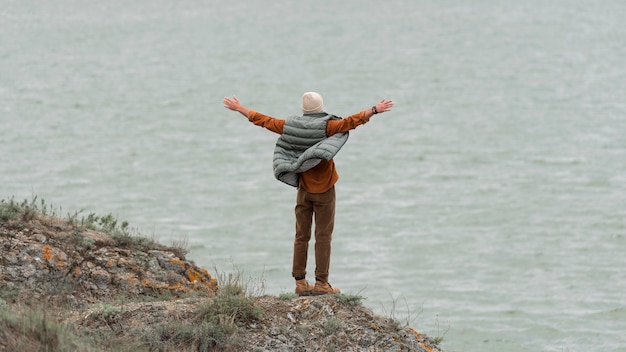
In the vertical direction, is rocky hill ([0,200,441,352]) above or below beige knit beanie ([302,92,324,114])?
below

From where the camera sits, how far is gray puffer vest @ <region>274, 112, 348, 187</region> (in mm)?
9641

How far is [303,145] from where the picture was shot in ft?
32.4

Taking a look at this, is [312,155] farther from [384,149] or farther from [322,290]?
[384,149]

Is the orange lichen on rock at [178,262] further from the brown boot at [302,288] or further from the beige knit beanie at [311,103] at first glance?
the beige knit beanie at [311,103]

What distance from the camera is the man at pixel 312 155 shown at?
9.67 metres

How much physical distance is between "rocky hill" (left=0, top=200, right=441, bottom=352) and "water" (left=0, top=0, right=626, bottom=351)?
7.13ft

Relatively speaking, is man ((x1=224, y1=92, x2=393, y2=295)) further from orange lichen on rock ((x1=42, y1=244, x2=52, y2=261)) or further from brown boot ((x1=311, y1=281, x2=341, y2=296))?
orange lichen on rock ((x1=42, y1=244, x2=52, y2=261))

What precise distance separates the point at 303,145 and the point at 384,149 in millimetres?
32512

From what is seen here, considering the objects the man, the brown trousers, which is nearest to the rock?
the brown trousers

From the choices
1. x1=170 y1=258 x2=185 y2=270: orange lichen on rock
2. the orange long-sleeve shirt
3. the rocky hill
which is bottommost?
the rocky hill

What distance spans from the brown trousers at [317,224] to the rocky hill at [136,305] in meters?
0.34

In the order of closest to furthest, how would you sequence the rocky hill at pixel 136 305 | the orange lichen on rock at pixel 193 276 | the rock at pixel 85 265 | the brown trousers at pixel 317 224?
Answer: the rocky hill at pixel 136 305, the brown trousers at pixel 317 224, the rock at pixel 85 265, the orange lichen on rock at pixel 193 276

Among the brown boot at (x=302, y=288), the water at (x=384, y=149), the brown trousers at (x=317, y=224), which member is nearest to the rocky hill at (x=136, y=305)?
the brown boot at (x=302, y=288)

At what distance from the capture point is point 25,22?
7956 centimetres
